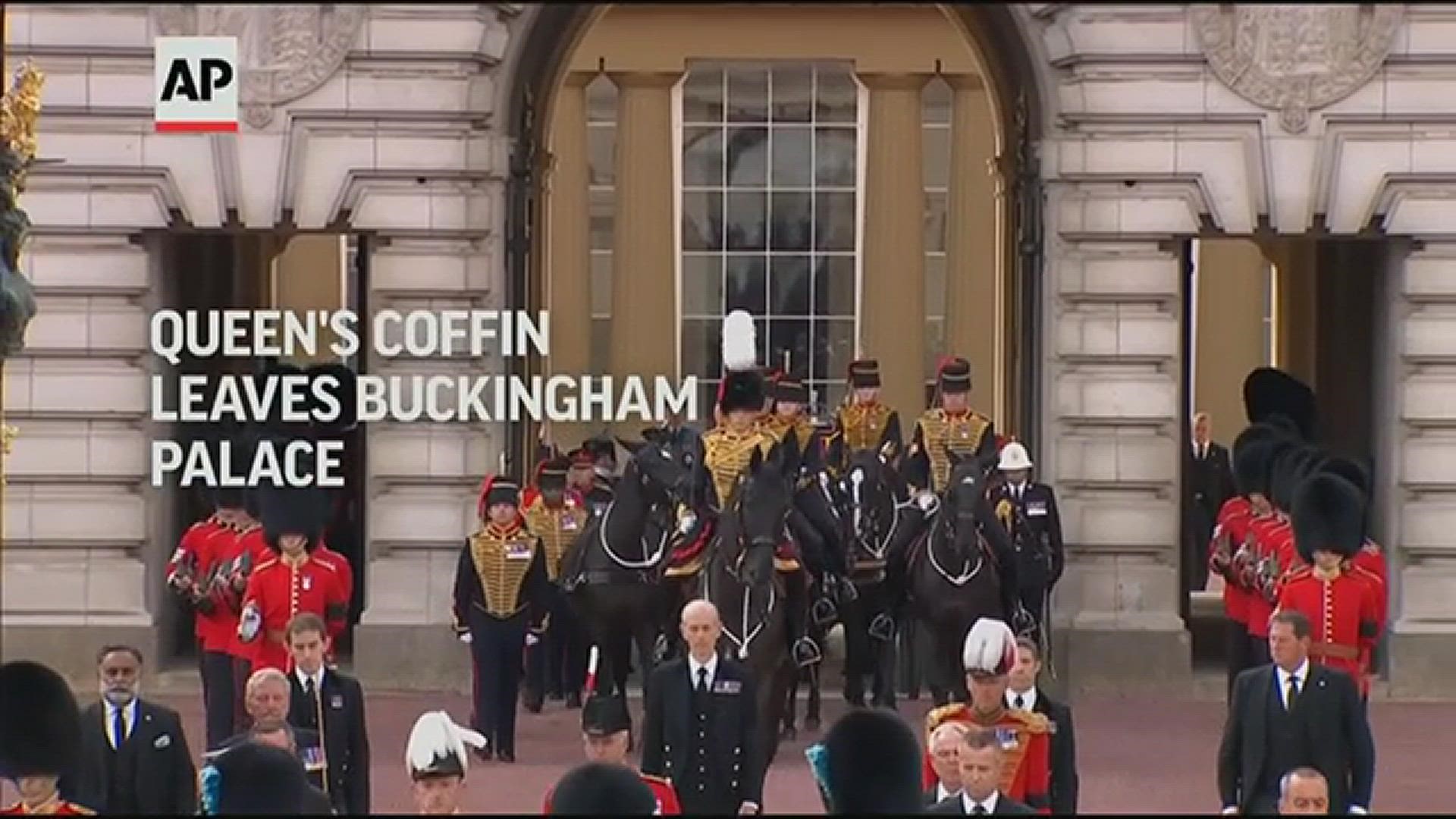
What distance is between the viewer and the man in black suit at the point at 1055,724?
966 centimetres

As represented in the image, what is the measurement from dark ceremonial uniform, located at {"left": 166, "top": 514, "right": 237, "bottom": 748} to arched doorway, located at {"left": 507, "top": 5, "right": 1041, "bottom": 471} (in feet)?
34.4

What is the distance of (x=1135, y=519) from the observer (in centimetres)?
1744

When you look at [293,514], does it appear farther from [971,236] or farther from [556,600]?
[971,236]

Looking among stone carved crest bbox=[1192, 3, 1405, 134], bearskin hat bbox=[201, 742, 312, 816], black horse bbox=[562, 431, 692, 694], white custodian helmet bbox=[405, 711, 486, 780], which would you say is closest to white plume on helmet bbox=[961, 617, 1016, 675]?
white custodian helmet bbox=[405, 711, 486, 780]

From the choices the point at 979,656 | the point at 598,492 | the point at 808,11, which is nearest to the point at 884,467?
the point at 598,492

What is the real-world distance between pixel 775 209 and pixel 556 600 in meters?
9.79

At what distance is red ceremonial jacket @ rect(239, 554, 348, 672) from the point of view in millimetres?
12891

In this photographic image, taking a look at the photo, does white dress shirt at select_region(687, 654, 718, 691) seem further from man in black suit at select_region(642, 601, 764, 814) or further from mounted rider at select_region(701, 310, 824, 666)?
mounted rider at select_region(701, 310, 824, 666)

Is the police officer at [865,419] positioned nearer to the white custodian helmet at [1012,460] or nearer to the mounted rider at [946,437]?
the mounted rider at [946,437]

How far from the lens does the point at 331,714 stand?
34.8 feet

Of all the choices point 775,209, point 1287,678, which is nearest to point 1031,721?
point 1287,678

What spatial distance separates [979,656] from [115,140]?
8.72m

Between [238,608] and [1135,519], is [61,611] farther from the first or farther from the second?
[1135,519]

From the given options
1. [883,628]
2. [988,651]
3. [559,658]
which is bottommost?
[559,658]
